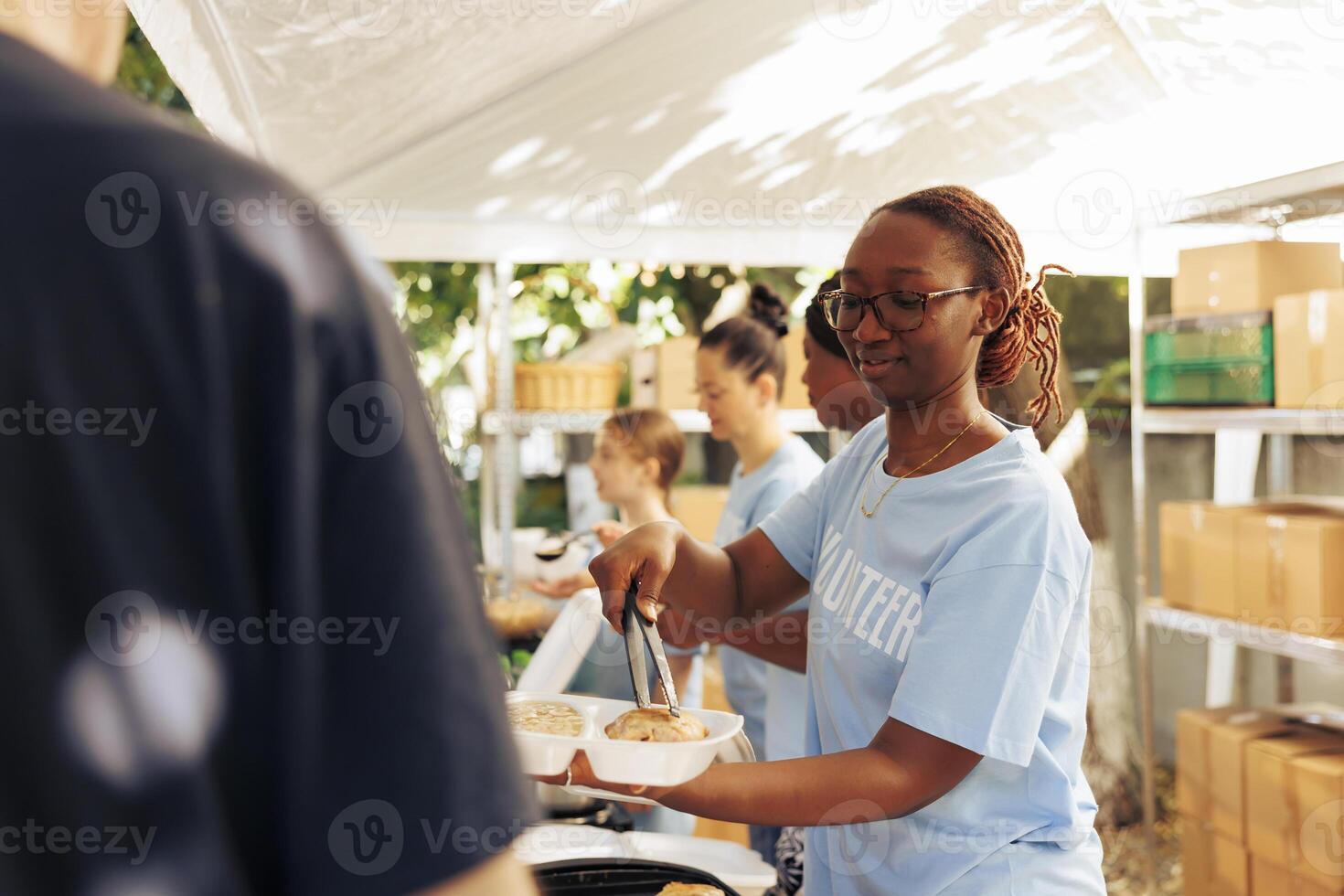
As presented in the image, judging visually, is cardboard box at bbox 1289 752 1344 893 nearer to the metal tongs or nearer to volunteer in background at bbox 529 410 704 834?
volunteer in background at bbox 529 410 704 834

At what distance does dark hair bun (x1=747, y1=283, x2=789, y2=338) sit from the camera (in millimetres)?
3650

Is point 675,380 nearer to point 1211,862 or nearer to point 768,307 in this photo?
point 768,307

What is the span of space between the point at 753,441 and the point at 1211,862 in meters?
2.15

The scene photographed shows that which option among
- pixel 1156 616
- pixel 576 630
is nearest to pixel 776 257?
pixel 1156 616

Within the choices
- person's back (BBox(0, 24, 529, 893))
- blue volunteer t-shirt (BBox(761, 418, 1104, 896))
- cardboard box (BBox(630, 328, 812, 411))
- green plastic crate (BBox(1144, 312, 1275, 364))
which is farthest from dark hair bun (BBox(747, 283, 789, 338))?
person's back (BBox(0, 24, 529, 893))

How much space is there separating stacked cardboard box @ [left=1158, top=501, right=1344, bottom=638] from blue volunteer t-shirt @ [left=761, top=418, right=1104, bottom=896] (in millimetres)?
A: 2187

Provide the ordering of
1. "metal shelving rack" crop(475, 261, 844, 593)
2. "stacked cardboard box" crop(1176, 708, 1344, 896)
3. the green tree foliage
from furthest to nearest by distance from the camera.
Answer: the green tree foliage
"metal shelving rack" crop(475, 261, 844, 593)
"stacked cardboard box" crop(1176, 708, 1344, 896)

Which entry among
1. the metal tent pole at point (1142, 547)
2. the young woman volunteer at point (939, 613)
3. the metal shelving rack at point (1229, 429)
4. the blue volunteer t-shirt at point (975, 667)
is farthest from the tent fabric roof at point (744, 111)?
the blue volunteer t-shirt at point (975, 667)

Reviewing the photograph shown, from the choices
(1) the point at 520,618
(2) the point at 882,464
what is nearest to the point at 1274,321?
(2) the point at 882,464

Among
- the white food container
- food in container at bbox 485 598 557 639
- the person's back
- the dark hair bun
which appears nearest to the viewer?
the person's back

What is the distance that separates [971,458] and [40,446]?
1360 mm

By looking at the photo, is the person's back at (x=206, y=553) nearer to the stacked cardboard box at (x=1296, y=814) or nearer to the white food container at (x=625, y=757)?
the white food container at (x=625, y=757)

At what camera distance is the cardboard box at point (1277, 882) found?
3186 mm

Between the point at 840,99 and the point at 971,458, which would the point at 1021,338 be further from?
the point at 840,99
